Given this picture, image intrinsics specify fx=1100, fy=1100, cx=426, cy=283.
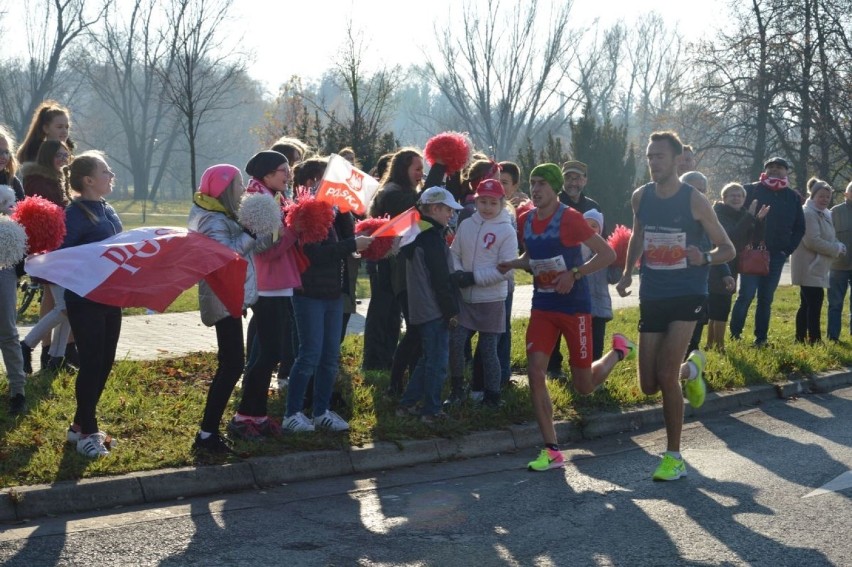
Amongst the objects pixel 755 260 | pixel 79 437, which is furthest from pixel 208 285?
pixel 755 260

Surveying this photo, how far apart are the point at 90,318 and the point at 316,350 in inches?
60.3

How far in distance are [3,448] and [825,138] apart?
90.9ft

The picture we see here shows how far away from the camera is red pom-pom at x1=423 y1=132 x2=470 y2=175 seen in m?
8.84

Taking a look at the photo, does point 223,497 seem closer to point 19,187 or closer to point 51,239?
point 51,239

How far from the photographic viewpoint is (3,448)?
22.3ft

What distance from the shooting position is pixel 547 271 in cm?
714

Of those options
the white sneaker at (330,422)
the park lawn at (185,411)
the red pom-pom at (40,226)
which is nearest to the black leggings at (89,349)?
the park lawn at (185,411)

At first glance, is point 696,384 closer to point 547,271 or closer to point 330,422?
point 547,271

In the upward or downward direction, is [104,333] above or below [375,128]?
below

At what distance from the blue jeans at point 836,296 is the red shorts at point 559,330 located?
25.0 ft

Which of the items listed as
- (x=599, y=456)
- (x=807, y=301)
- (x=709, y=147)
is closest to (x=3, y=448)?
(x=599, y=456)

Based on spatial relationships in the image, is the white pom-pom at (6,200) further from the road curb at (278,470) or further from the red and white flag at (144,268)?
the road curb at (278,470)

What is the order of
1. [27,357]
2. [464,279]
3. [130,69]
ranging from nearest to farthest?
[464,279] < [27,357] < [130,69]

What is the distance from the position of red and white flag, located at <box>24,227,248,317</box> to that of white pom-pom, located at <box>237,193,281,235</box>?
20 centimetres
